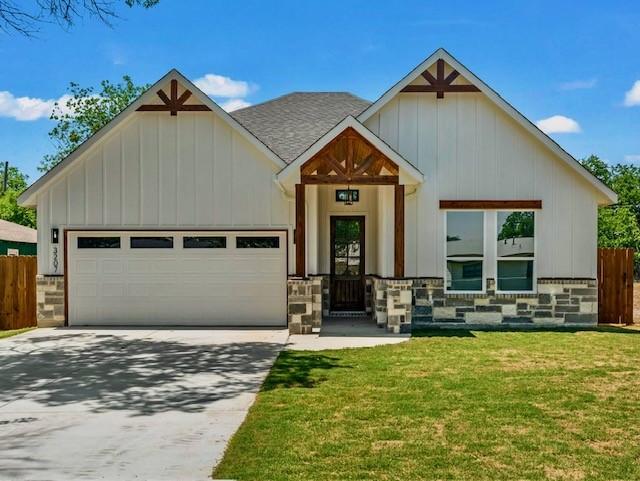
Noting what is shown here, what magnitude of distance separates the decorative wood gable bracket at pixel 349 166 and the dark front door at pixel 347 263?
3.02 meters

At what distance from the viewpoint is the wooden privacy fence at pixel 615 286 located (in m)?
13.6

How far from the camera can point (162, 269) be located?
12.9 m

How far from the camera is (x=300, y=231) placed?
11.4m

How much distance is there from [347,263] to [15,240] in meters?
15.3

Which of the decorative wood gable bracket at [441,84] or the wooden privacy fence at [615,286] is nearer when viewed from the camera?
the decorative wood gable bracket at [441,84]

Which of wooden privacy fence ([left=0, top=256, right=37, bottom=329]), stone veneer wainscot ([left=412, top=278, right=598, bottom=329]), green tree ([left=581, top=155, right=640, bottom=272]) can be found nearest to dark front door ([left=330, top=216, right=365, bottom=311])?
stone veneer wainscot ([left=412, top=278, right=598, bottom=329])

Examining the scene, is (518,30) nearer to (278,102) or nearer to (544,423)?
(278,102)

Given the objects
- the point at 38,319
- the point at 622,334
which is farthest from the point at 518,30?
the point at 38,319

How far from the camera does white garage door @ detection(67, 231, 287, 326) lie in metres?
12.8

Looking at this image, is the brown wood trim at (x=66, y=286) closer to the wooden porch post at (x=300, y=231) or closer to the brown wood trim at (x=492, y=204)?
the wooden porch post at (x=300, y=231)

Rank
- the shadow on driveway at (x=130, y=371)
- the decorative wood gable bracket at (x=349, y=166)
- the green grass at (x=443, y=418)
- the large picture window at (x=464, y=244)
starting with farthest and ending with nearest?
1. the large picture window at (x=464, y=244)
2. the decorative wood gable bracket at (x=349, y=166)
3. the shadow on driveway at (x=130, y=371)
4. the green grass at (x=443, y=418)

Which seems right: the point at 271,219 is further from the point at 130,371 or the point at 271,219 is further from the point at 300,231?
the point at 130,371

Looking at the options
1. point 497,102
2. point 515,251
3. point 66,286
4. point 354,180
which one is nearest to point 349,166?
A: point 354,180

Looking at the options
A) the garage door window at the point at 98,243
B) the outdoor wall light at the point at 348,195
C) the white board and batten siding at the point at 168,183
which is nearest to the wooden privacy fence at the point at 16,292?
the white board and batten siding at the point at 168,183
